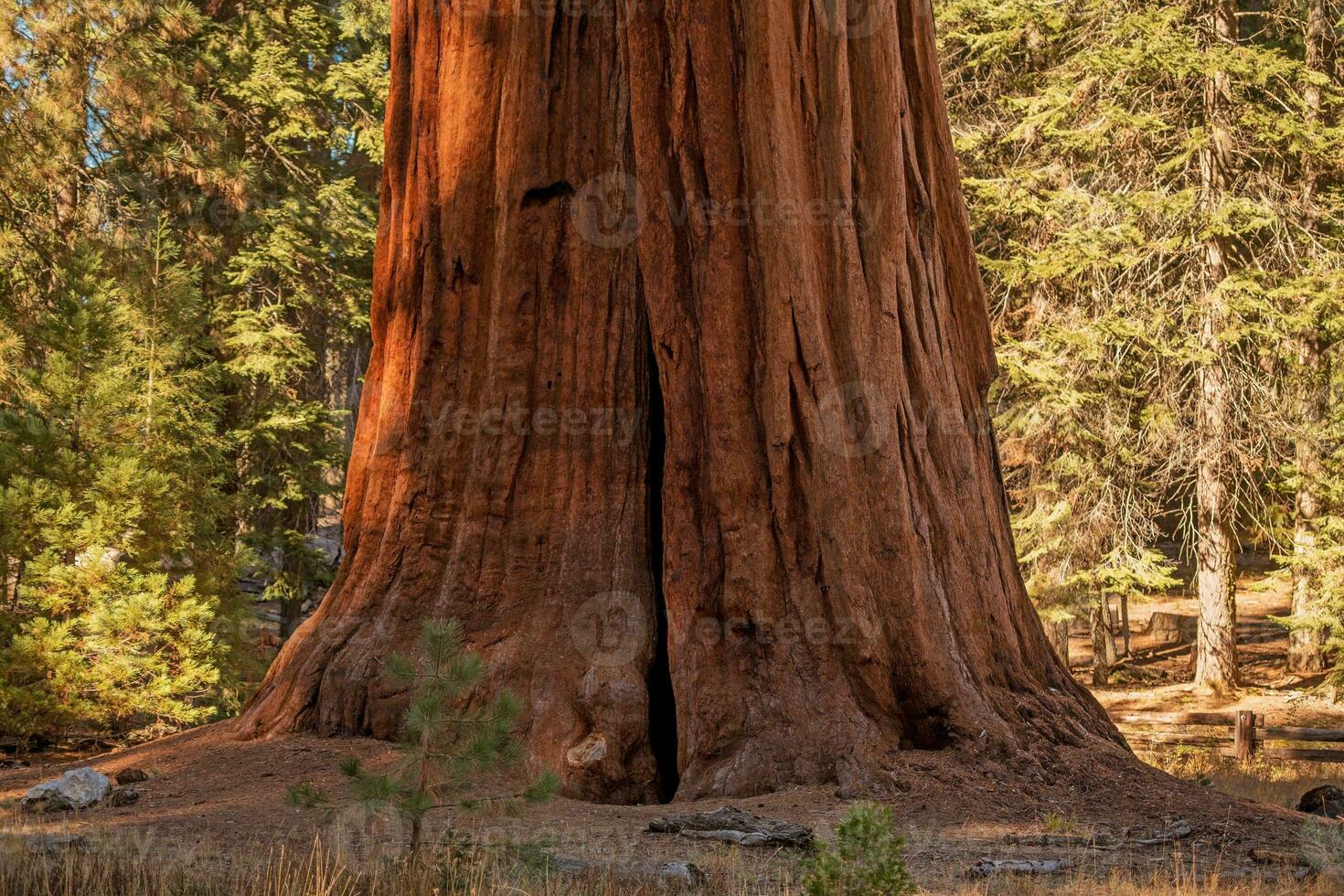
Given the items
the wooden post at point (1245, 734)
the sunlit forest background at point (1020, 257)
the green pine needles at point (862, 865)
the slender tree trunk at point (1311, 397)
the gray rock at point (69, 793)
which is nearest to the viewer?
the green pine needles at point (862, 865)

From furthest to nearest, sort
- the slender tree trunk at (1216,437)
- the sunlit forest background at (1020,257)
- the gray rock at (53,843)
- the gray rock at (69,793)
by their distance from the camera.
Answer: the slender tree trunk at (1216,437), the sunlit forest background at (1020,257), the gray rock at (69,793), the gray rock at (53,843)

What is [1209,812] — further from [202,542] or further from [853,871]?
[202,542]

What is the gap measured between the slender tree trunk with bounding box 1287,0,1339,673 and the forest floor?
10.7 m

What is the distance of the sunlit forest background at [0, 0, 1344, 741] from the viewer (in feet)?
55.1

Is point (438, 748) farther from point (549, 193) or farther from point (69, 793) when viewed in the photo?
point (549, 193)

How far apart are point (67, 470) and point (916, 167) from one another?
29.0 ft

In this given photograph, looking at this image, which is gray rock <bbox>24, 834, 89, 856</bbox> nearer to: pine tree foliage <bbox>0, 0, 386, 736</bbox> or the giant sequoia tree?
the giant sequoia tree

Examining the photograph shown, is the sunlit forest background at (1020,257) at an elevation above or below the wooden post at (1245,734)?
above

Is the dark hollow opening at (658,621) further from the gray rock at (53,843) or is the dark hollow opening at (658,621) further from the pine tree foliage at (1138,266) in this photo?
the pine tree foliage at (1138,266)

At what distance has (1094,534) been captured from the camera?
1820 centimetres

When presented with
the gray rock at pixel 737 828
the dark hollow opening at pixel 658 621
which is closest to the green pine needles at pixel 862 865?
the gray rock at pixel 737 828

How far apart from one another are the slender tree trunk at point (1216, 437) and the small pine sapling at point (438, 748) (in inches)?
558

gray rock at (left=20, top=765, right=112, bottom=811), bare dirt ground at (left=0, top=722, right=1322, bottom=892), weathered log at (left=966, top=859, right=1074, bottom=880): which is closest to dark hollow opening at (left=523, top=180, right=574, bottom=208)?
bare dirt ground at (left=0, top=722, right=1322, bottom=892)

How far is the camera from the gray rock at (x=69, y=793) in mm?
7504
